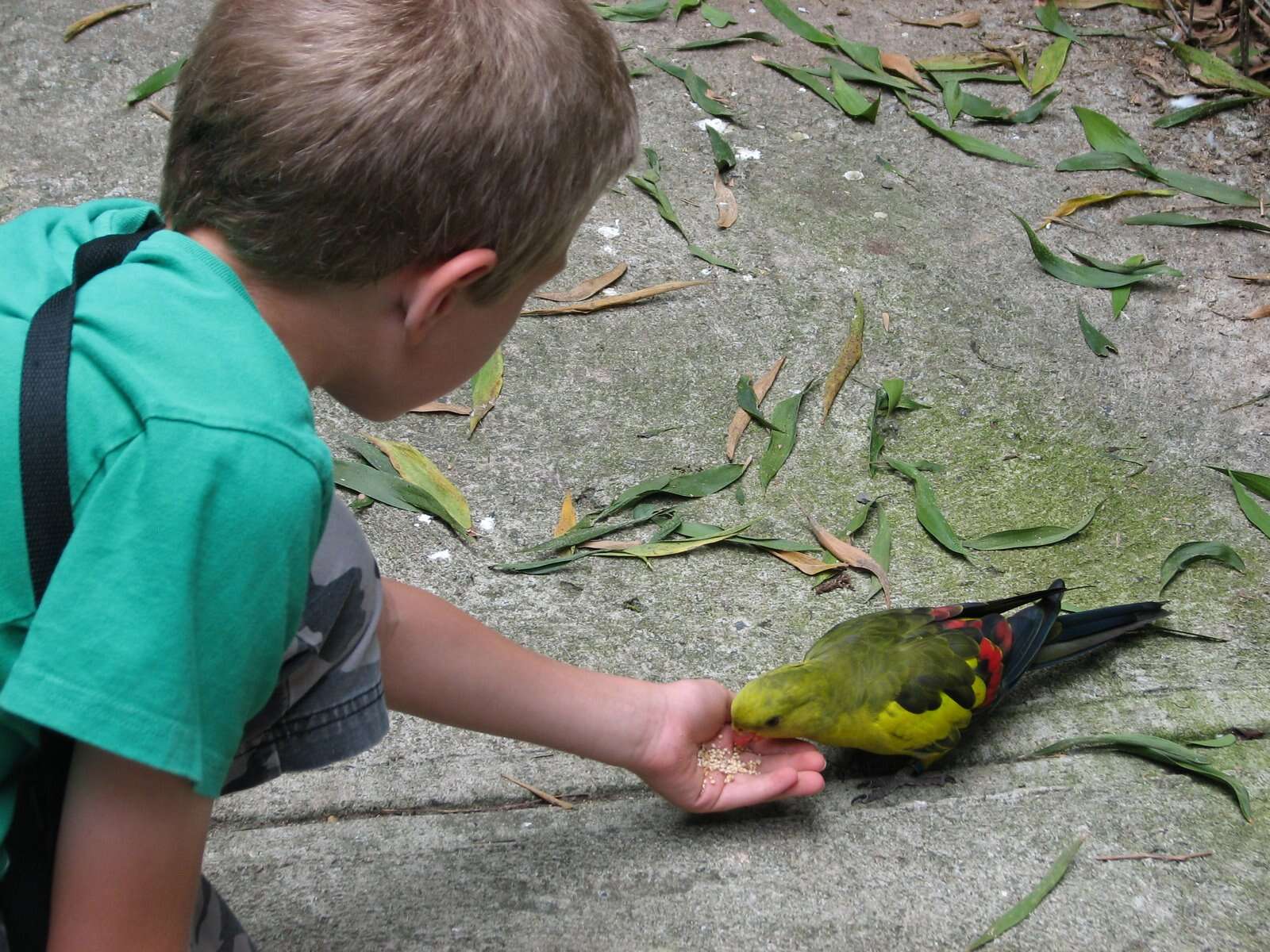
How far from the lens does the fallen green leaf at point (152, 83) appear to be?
3596 millimetres

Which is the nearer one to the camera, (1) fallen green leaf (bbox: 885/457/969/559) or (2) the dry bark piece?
(2) the dry bark piece

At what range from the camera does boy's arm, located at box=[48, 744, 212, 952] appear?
47.0 inches

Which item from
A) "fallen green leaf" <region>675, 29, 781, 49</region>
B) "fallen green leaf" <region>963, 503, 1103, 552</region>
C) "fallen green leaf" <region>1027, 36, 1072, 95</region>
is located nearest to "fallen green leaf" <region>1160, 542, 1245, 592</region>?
"fallen green leaf" <region>963, 503, 1103, 552</region>

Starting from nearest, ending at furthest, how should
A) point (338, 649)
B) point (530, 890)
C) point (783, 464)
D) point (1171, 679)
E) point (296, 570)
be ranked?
1. point (296, 570)
2. point (338, 649)
3. point (530, 890)
4. point (1171, 679)
5. point (783, 464)

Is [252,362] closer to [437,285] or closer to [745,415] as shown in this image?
[437,285]

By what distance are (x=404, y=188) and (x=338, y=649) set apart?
1.96 ft

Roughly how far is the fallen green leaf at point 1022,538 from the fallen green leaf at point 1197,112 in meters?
1.90

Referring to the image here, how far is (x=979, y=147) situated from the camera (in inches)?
150

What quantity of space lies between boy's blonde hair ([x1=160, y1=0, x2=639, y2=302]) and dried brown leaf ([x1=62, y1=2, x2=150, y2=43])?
281cm

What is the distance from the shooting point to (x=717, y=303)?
10.9ft

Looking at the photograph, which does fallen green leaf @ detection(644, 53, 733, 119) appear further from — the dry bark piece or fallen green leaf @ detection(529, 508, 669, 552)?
the dry bark piece

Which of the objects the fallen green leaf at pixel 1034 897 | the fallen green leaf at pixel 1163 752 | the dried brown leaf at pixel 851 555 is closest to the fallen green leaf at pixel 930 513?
the dried brown leaf at pixel 851 555

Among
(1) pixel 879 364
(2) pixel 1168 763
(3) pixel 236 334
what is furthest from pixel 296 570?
(1) pixel 879 364

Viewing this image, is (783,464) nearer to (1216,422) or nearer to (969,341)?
(969,341)
